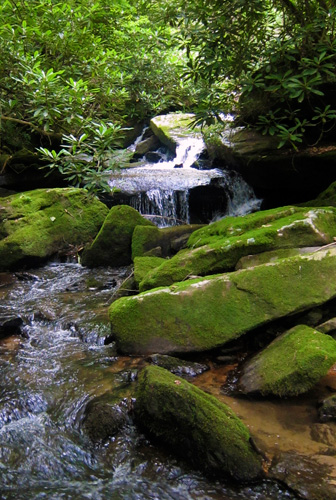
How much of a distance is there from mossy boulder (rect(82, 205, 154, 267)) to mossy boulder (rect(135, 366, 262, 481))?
555 cm

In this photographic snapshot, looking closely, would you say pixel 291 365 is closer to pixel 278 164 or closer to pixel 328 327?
pixel 328 327

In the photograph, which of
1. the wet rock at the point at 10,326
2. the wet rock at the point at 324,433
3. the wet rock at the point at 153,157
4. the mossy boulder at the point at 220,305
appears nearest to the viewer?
the wet rock at the point at 324,433

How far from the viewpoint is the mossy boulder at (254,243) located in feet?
17.4

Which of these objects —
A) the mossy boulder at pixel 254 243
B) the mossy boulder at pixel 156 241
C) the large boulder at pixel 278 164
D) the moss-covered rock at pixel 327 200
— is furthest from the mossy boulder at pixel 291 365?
the large boulder at pixel 278 164

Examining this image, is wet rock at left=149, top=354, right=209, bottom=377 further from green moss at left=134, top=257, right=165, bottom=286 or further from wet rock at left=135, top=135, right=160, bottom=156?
wet rock at left=135, top=135, right=160, bottom=156

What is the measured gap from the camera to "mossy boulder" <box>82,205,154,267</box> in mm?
8742

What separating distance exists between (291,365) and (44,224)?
715cm

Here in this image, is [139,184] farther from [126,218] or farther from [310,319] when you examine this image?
[310,319]

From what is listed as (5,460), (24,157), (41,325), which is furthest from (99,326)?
(24,157)

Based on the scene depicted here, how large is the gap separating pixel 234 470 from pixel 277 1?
7.51m

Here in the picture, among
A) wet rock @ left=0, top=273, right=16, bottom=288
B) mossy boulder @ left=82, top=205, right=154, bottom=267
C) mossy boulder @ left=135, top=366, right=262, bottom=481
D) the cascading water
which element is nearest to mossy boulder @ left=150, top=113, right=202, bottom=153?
the cascading water

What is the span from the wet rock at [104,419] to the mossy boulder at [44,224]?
582cm

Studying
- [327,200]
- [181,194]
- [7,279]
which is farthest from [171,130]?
[327,200]

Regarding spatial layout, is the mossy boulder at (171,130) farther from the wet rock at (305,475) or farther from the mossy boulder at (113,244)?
the wet rock at (305,475)
